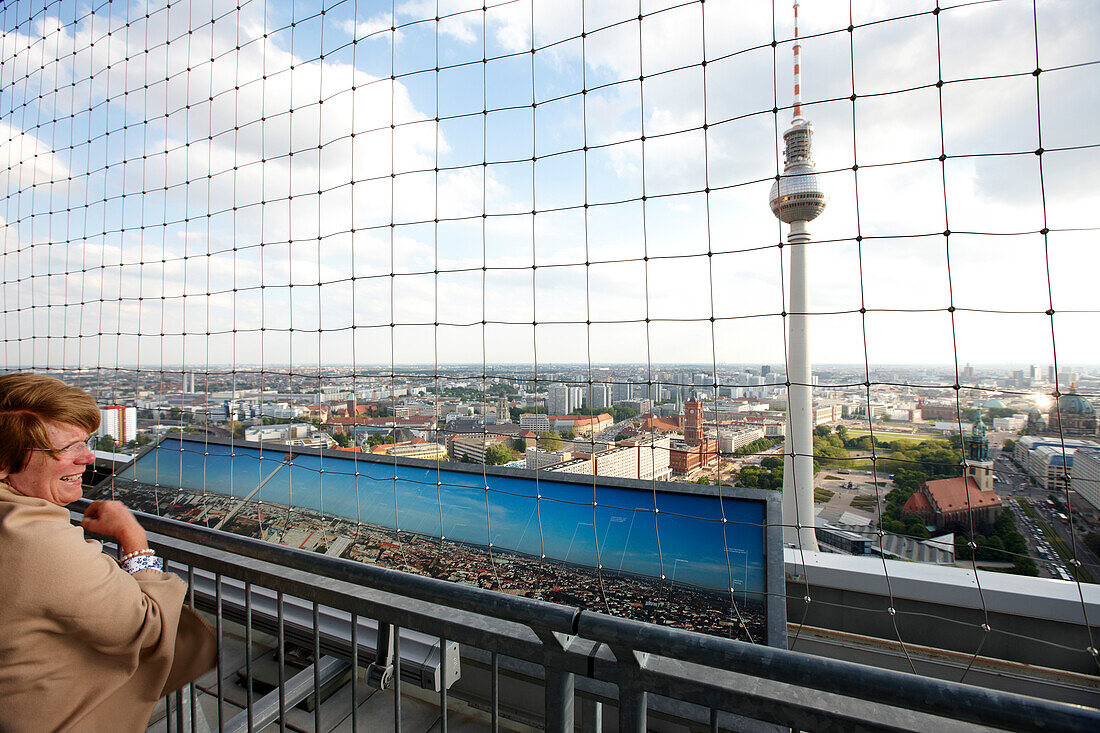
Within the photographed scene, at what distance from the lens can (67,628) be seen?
659 millimetres

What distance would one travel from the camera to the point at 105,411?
142 inches

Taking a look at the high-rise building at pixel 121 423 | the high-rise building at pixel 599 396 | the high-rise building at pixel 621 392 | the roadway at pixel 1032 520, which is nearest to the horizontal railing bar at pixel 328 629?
the high-rise building at pixel 599 396

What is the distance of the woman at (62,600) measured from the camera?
64 cm

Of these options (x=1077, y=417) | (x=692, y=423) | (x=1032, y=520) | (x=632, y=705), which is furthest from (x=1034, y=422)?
(x=632, y=705)

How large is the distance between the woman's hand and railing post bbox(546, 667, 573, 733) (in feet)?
2.48

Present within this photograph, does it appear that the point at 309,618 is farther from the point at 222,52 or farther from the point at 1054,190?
the point at 222,52

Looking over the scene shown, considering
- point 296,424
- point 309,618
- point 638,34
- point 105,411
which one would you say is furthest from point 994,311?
point 105,411

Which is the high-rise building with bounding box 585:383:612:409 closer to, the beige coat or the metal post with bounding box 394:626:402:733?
the metal post with bounding box 394:626:402:733

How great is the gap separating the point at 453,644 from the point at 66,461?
2.26 feet

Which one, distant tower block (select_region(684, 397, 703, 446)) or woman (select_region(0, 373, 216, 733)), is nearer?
woman (select_region(0, 373, 216, 733))

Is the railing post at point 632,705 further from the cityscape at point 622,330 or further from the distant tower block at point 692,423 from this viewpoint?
the distant tower block at point 692,423

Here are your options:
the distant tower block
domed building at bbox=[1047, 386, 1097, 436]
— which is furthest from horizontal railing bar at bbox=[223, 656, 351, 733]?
domed building at bbox=[1047, 386, 1097, 436]

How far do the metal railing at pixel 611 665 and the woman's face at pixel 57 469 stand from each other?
299 millimetres

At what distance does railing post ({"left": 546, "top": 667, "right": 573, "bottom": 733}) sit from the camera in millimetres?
705
